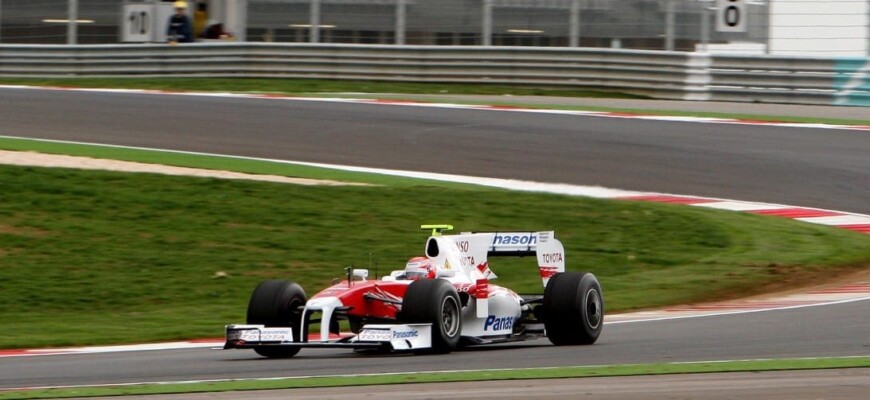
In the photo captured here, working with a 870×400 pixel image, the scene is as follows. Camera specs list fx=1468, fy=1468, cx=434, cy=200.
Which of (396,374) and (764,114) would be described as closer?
(396,374)

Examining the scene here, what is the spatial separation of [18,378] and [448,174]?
10.3m

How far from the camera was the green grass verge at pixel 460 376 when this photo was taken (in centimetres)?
761

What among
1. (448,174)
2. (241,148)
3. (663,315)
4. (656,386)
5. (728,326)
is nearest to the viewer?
(656,386)

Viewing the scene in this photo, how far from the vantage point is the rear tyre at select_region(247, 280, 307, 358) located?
930 cm

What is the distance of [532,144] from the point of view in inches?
802

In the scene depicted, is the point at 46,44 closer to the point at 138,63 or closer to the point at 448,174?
the point at 138,63

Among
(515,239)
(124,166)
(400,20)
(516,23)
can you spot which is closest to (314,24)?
(400,20)

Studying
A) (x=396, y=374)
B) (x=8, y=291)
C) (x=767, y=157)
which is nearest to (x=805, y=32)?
(x=767, y=157)

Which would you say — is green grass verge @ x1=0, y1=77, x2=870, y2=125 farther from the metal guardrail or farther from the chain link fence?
the chain link fence

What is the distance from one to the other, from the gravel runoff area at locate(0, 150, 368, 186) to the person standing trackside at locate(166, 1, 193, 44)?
10112 millimetres

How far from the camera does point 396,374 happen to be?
8148 mm

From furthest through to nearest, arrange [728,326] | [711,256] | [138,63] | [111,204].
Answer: [138,63]
[111,204]
[711,256]
[728,326]

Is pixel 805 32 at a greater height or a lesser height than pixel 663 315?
greater

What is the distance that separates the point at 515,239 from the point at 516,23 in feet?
55.4
